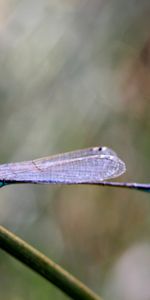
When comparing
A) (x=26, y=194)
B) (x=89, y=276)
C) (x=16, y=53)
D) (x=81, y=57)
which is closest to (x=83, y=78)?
(x=81, y=57)

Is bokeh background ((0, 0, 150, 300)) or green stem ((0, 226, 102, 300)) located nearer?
green stem ((0, 226, 102, 300))

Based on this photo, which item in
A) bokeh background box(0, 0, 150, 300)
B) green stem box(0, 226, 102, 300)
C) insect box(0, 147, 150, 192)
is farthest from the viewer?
bokeh background box(0, 0, 150, 300)

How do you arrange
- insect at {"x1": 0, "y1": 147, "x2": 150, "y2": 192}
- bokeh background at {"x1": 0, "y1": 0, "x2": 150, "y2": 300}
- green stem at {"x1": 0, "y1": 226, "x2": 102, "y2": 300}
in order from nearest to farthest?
green stem at {"x1": 0, "y1": 226, "x2": 102, "y2": 300}, insect at {"x1": 0, "y1": 147, "x2": 150, "y2": 192}, bokeh background at {"x1": 0, "y1": 0, "x2": 150, "y2": 300}

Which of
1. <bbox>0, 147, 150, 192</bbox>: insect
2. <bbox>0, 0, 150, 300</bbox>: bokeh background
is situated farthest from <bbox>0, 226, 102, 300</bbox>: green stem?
<bbox>0, 0, 150, 300</bbox>: bokeh background

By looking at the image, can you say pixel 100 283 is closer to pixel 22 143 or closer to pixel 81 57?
pixel 22 143

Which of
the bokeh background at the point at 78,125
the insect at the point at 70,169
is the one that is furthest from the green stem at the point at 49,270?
the bokeh background at the point at 78,125

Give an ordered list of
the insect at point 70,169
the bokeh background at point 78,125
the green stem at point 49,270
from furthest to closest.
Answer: the bokeh background at point 78,125 < the insect at point 70,169 < the green stem at point 49,270

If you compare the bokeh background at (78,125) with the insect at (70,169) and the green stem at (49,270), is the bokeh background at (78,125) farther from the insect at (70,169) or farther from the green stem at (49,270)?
the green stem at (49,270)

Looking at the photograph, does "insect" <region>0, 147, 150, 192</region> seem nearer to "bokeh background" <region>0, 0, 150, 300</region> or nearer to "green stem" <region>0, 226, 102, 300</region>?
"green stem" <region>0, 226, 102, 300</region>
